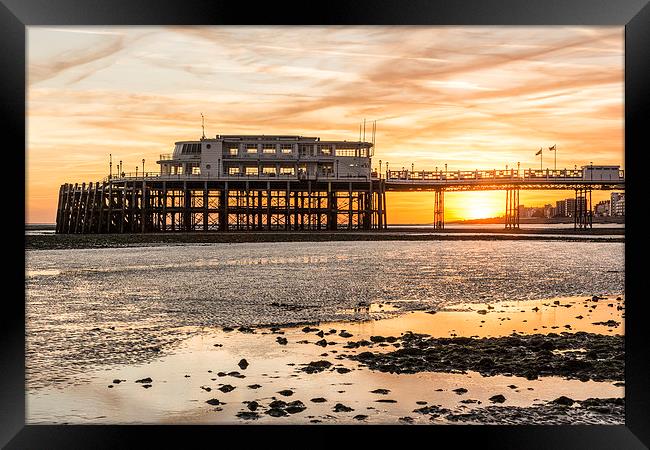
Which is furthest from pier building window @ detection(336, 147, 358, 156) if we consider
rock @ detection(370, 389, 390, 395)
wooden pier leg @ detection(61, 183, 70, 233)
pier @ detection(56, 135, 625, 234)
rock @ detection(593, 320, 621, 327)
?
rock @ detection(370, 389, 390, 395)

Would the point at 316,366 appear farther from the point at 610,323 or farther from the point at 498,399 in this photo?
the point at 610,323

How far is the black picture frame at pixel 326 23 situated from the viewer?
15.5 ft

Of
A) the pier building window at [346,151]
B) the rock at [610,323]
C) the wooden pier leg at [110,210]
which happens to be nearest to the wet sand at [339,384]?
the rock at [610,323]

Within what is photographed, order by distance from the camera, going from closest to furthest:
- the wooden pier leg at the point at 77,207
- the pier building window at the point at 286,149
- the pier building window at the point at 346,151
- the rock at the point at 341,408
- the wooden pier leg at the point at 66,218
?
1. the rock at the point at 341,408
2. the wooden pier leg at the point at 77,207
3. the wooden pier leg at the point at 66,218
4. the pier building window at the point at 286,149
5. the pier building window at the point at 346,151

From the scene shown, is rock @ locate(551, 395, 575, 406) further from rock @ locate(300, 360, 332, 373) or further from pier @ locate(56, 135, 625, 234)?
pier @ locate(56, 135, 625, 234)

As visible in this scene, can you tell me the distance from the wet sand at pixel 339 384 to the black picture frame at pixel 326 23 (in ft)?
3.54

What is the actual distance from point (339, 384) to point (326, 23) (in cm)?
361

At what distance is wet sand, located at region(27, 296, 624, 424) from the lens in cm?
604

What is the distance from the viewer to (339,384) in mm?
6863

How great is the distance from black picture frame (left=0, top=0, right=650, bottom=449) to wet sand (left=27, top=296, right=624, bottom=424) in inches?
42.5

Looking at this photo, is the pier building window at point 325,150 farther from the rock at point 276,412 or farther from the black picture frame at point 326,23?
the black picture frame at point 326,23
